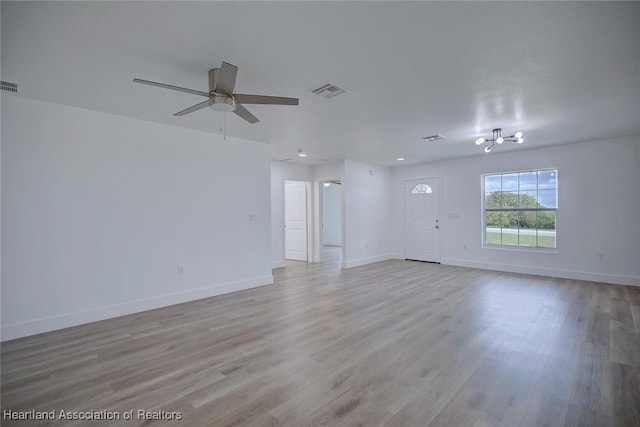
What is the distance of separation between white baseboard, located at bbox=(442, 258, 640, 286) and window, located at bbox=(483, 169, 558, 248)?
1.62 ft

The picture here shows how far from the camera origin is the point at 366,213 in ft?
24.8

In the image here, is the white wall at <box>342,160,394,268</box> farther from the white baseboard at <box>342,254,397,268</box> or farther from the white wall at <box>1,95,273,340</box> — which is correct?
the white wall at <box>1,95,273,340</box>

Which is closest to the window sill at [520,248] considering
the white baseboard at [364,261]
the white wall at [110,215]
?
the white baseboard at [364,261]

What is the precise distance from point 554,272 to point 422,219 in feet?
9.75

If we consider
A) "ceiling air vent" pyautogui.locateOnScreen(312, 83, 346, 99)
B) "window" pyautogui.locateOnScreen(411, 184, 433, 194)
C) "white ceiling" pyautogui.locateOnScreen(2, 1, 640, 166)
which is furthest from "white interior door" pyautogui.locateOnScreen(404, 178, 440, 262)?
"ceiling air vent" pyautogui.locateOnScreen(312, 83, 346, 99)

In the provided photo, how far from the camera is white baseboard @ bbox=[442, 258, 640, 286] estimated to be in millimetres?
5094

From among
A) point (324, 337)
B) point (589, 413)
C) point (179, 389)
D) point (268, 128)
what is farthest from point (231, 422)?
point (268, 128)

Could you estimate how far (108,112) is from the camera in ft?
12.1

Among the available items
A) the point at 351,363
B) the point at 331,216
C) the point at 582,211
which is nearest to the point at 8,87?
the point at 351,363

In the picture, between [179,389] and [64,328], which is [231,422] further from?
[64,328]

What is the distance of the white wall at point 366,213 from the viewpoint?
23.1ft

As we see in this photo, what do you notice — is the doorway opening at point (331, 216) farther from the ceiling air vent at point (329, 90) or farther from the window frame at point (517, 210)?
the ceiling air vent at point (329, 90)

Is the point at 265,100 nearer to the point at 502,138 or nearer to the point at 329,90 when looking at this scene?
the point at 329,90

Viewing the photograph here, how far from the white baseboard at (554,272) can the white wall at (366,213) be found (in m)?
1.85
